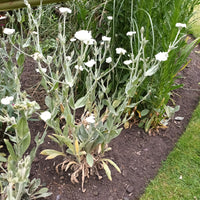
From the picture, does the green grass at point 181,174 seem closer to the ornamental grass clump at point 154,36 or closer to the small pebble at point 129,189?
the small pebble at point 129,189

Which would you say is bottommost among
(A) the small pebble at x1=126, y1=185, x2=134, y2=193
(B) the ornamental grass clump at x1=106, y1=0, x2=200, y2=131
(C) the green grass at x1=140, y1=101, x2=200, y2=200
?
(C) the green grass at x1=140, y1=101, x2=200, y2=200

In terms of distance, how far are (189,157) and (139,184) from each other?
1.68 ft

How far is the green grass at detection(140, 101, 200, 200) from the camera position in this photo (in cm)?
158

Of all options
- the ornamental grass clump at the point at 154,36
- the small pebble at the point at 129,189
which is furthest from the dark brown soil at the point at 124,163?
the ornamental grass clump at the point at 154,36

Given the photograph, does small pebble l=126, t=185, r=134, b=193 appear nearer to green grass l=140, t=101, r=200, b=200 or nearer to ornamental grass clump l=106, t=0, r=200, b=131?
green grass l=140, t=101, r=200, b=200

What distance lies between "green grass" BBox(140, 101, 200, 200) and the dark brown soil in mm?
48

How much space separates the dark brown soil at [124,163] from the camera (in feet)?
4.85

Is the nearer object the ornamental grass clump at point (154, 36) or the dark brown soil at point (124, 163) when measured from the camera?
the dark brown soil at point (124, 163)

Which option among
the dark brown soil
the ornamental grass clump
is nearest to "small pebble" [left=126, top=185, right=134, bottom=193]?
the dark brown soil

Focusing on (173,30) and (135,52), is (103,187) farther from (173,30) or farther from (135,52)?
(173,30)

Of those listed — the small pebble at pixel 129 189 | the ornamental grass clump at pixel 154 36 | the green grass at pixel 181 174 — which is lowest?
the green grass at pixel 181 174

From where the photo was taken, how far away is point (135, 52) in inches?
69.3

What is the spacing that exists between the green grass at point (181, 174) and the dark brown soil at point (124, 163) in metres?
0.05

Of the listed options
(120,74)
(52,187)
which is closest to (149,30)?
(120,74)
